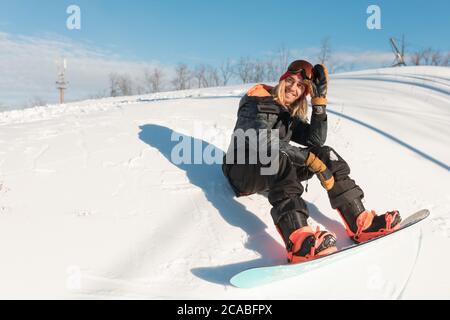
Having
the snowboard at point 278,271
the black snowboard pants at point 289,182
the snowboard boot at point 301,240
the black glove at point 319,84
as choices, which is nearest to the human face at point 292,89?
the black glove at point 319,84

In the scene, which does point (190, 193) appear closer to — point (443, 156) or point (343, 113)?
point (443, 156)

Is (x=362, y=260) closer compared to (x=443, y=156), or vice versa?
(x=362, y=260)

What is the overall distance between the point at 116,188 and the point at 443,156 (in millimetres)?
4252

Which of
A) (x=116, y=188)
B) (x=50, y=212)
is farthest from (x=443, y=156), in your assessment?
(x=50, y=212)

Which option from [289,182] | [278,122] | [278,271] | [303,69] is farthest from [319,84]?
[278,271]

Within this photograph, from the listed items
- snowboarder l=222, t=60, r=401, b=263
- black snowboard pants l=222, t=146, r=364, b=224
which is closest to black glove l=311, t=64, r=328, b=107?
snowboarder l=222, t=60, r=401, b=263

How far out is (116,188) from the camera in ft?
11.3

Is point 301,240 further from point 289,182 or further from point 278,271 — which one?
point 289,182

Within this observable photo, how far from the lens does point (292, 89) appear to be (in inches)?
123

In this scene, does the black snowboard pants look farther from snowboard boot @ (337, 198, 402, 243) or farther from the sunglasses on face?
the sunglasses on face

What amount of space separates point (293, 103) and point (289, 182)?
97cm

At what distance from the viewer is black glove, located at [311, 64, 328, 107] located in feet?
9.89

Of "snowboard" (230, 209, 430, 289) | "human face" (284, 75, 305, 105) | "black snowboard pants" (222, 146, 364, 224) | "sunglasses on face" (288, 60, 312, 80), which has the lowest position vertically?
"snowboard" (230, 209, 430, 289)

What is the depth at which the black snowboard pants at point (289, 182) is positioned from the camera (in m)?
→ 2.46
